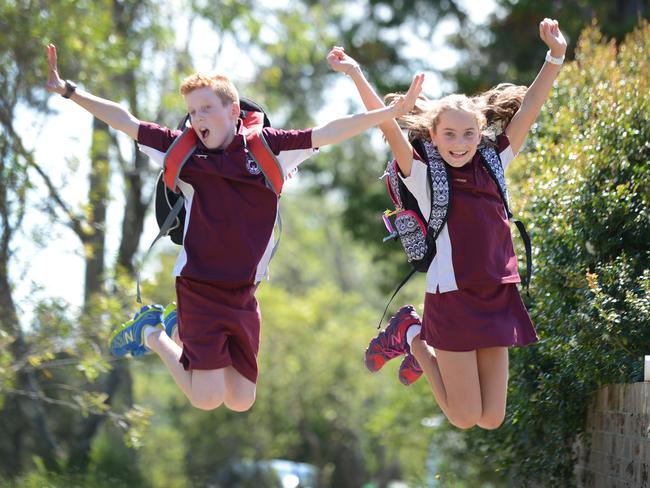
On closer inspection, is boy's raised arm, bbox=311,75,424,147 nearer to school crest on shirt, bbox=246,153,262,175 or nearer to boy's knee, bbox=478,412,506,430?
school crest on shirt, bbox=246,153,262,175

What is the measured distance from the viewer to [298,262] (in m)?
41.7

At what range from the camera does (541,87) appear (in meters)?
6.01

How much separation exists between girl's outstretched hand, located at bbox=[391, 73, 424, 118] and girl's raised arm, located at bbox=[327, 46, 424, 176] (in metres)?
0.12

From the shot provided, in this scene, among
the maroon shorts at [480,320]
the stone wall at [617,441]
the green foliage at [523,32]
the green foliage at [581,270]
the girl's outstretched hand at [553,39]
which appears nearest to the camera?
the maroon shorts at [480,320]

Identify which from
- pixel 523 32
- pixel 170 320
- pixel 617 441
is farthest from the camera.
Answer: pixel 523 32

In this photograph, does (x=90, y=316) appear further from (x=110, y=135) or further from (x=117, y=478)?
(x=110, y=135)

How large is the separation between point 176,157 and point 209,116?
286mm

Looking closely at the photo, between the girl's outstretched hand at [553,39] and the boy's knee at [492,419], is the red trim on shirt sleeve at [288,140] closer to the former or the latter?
the girl's outstretched hand at [553,39]

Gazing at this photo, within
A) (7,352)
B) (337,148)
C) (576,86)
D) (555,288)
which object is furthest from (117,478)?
(337,148)

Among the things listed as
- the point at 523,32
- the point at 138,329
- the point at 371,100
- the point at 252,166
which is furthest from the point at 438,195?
the point at 523,32

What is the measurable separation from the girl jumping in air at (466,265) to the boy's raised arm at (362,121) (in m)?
0.12

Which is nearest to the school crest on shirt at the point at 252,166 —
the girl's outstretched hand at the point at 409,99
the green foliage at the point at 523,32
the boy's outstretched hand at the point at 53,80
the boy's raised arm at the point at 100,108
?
the boy's raised arm at the point at 100,108

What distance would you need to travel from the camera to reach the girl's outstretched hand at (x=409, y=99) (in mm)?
5418

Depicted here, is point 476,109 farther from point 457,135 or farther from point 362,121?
point 362,121
